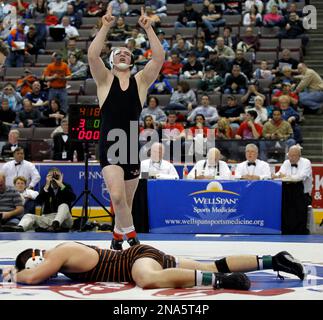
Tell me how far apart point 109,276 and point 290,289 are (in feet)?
4.65

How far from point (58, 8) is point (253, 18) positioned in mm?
5487

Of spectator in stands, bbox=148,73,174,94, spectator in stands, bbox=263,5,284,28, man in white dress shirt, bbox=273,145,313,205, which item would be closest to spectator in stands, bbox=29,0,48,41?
spectator in stands, bbox=148,73,174,94

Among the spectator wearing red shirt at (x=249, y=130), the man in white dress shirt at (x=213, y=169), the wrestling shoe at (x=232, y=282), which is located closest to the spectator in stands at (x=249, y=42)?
the spectator wearing red shirt at (x=249, y=130)

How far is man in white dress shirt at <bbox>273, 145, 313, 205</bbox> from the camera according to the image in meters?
12.5

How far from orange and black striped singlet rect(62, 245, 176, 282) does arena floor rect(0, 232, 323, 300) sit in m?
0.08

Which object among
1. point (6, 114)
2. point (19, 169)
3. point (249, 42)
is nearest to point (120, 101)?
point (19, 169)

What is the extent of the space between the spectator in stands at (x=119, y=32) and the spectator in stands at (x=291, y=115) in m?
5.54

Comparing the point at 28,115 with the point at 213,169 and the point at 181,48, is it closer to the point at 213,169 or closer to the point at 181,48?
the point at 181,48

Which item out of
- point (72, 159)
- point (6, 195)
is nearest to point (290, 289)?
point (6, 195)

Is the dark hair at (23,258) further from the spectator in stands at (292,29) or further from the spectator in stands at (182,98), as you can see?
the spectator in stands at (292,29)

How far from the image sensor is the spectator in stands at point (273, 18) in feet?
62.1

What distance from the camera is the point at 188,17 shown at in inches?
780

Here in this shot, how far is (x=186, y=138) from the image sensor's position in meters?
13.9

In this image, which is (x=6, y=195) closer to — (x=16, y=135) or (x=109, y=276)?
(x=16, y=135)
